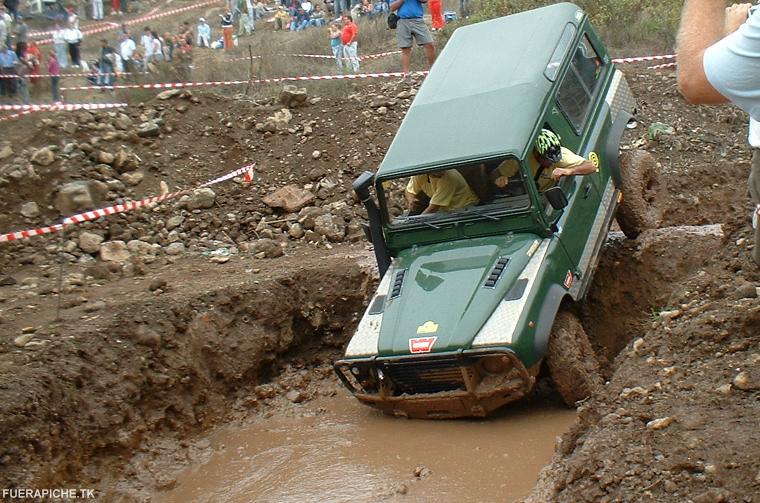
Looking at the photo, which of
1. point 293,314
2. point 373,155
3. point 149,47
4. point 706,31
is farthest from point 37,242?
point 149,47

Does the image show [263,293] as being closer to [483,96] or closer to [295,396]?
[295,396]

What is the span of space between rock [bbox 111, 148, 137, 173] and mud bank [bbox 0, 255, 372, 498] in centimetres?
214

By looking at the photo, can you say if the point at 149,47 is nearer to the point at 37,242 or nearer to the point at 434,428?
the point at 37,242

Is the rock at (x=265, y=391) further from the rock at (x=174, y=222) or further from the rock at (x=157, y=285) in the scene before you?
the rock at (x=174, y=222)

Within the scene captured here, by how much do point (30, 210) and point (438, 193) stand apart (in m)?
4.92

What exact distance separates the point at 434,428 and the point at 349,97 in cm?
646

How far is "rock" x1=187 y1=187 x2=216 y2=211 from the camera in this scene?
10062 mm

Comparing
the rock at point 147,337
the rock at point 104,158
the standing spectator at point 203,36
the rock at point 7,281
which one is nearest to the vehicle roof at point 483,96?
the rock at point 147,337

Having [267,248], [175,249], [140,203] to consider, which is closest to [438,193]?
[267,248]

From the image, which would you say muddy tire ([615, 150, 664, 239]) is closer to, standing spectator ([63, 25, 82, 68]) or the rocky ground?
the rocky ground

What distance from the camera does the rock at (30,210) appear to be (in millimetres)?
9453

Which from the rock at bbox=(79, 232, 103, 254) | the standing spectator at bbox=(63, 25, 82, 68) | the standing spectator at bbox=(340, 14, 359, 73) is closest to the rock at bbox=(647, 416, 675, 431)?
the rock at bbox=(79, 232, 103, 254)

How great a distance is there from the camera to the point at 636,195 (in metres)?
7.39

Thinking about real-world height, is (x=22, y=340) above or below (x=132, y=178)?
above
